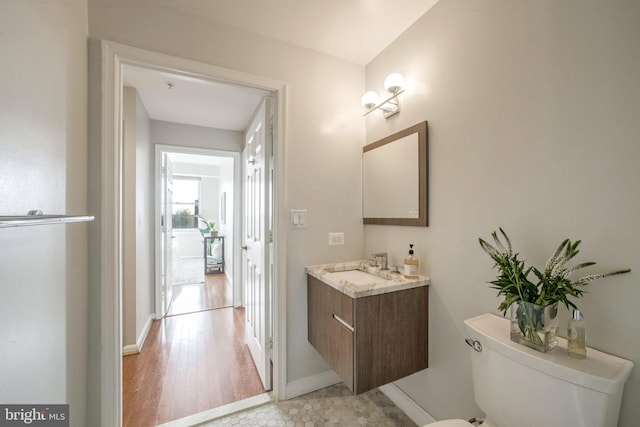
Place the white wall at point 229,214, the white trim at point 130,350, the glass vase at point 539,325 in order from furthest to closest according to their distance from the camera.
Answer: the white wall at point 229,214
the white trim at point 130,350
the glass vase at point 539,325

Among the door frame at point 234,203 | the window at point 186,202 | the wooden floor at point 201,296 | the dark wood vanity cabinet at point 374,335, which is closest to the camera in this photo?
the dark wood vanity cabinet at point 374,335

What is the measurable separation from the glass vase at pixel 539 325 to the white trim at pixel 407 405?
895 mm

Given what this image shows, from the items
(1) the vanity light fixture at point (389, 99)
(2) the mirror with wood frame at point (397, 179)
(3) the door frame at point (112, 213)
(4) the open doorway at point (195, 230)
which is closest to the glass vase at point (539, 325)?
(2) the mirror with wood frame at point (397, 179)

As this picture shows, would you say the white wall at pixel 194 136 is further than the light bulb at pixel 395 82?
Yes

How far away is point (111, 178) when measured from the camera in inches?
52.3

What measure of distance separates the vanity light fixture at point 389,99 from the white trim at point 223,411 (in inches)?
81.3

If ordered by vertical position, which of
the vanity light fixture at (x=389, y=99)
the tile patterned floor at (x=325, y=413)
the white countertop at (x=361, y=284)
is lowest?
the tile patterned floor at (x=325, y=413)

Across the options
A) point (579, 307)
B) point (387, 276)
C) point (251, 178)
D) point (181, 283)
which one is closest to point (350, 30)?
point (251, 178)

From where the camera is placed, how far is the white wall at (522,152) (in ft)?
2.68

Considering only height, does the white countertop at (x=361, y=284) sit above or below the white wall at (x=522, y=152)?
below

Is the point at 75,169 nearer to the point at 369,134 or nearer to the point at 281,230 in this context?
the point at 281,230

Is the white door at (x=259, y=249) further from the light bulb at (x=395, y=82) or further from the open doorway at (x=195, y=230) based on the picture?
the open doorway at (x=195, y=230)

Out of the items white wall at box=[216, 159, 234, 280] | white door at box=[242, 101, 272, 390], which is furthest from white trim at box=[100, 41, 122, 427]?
white wall at box=[216, 159, 234, 280]

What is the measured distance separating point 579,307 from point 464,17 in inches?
54.8
